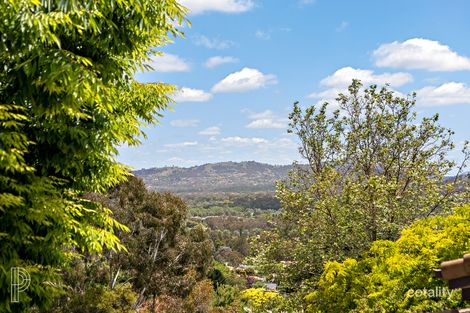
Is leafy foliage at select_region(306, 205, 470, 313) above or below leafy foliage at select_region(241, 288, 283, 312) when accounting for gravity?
above

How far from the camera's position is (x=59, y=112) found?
6.09 metres

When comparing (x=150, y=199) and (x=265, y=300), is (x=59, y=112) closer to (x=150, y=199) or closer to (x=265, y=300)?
(x=265, y=300)

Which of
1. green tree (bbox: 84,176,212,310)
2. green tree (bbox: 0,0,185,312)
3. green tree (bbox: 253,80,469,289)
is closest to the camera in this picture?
green tree (bbox: 0,0,185,312)

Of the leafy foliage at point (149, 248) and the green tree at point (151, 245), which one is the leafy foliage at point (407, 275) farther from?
the green tree at point (151, 245)

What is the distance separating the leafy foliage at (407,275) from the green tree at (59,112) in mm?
7203

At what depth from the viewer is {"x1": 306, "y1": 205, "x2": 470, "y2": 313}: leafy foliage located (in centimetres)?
977

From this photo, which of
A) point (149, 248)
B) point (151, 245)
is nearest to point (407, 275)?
point (149, 248)

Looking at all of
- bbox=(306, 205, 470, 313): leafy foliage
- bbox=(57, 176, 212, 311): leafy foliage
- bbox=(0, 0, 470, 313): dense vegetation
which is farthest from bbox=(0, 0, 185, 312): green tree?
bbox=(57, 176, 212, 311): leafy foliage

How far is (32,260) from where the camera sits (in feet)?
24.5

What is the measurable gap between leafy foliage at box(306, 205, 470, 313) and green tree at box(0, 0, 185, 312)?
284 inches

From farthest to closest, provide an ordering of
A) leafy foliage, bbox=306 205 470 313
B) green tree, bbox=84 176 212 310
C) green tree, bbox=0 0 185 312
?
green tree, bbox=84 176 212 310 → leafy foliage, bbox=306 205 470 313 → green tree, bbox=0 0 185 312

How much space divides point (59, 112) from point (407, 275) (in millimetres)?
9260

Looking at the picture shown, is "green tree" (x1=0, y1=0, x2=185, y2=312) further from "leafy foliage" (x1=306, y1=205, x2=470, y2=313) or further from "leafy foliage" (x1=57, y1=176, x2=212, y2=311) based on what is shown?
"leafy foliage" (x1=57, y1=176, x2=212, y2=311)

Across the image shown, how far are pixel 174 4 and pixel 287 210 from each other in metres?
12.6
